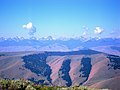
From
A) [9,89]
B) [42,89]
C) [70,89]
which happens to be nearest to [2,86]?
[9,89]

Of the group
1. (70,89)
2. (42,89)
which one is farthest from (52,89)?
(70,89)

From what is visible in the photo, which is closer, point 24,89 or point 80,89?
point 80,89

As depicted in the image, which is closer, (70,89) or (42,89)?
(70,89)

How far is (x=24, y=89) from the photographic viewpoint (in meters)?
75.3

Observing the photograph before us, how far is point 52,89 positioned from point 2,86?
16884 mm

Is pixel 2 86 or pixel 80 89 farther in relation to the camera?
pixel 2 86

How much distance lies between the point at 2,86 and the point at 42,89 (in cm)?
1352

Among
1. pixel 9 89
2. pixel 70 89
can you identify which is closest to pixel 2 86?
pixel 9 89

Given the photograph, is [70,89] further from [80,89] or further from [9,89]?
[9,89]

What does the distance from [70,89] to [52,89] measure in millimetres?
8344

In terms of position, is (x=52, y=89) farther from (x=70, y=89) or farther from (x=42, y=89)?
Answer: (x=70, y=89)

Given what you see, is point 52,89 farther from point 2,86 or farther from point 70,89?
point 2,86

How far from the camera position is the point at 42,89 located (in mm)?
77188

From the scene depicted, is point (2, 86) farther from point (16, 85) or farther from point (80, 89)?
point (80, 89)
